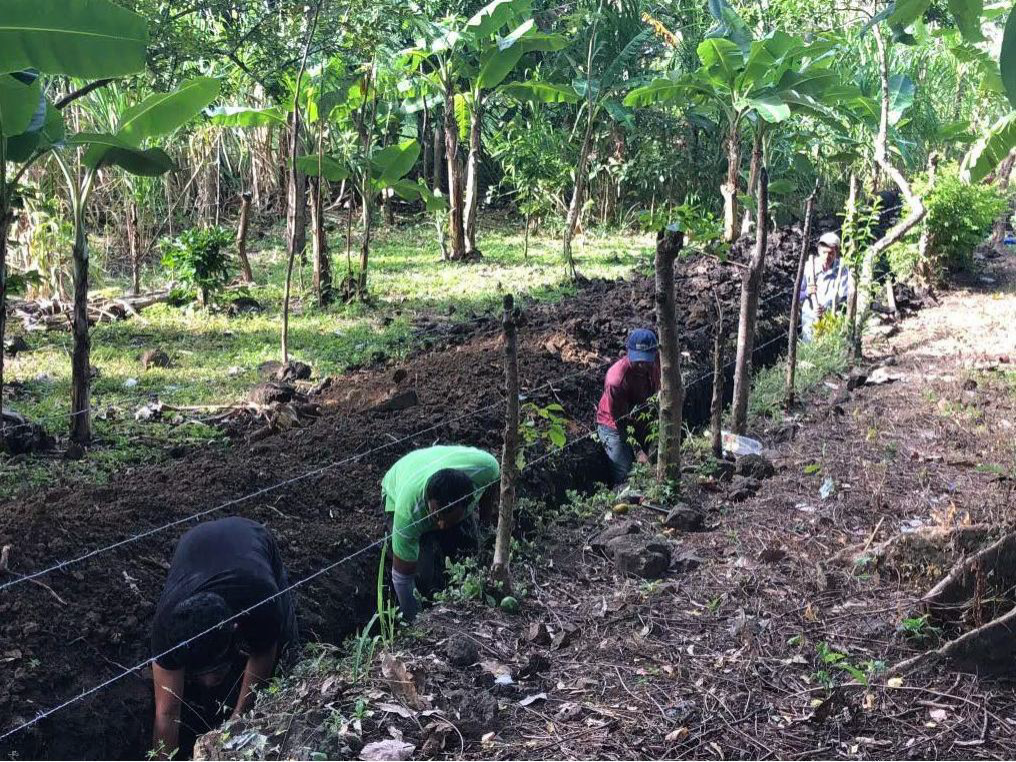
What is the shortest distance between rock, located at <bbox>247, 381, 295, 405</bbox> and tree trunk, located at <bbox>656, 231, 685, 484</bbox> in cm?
341

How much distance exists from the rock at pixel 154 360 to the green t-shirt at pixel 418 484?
4.78 m

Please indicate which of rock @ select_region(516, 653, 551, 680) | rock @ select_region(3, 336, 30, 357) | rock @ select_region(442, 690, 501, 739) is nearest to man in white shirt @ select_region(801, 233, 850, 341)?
rock @ select_region(516, 653, 551, 680)

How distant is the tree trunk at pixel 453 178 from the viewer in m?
14.3

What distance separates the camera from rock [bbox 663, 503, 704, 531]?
5.66m

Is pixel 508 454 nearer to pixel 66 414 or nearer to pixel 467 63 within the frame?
pixel 66 414

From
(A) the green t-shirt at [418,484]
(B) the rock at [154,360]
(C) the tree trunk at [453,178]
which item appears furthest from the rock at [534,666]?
(C) the tree trunk at [453,178]

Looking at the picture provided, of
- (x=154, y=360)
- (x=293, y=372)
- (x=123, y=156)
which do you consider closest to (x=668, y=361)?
(x=123, y=156)

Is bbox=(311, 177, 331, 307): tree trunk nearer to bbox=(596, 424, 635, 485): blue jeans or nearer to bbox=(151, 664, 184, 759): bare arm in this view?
bbox=(596, 424, 635, 485): blue jeans

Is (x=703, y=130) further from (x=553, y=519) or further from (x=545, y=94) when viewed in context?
(x=553, y=519)

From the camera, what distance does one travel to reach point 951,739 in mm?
3441

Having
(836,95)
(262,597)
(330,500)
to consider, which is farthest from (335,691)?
(836,95)

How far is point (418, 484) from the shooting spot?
524cm

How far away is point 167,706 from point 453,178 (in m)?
11.7

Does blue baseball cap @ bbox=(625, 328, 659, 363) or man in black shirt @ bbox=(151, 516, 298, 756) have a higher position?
blue baseball cap @ bbox=(625, 328, 659, 363)
